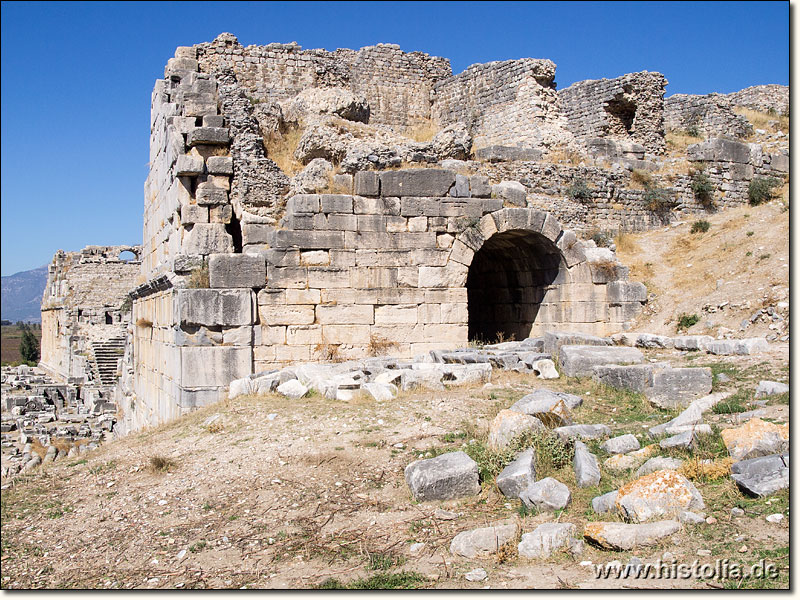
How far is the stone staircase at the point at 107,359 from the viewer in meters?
27.6

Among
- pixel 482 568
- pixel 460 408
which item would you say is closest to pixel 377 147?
pixel 460 408

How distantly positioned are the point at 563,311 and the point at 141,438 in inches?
285

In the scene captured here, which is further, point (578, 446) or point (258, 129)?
point (258, 129)

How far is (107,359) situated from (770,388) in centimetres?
2737

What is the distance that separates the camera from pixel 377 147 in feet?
38.6

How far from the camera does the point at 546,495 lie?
17.3 feet

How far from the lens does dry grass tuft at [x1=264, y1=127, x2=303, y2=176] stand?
41.3ft

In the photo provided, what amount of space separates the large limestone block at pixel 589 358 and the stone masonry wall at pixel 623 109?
950 cm

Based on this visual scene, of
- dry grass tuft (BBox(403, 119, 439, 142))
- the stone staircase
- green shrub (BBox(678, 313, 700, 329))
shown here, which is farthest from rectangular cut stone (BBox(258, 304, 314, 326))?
the stone staircase

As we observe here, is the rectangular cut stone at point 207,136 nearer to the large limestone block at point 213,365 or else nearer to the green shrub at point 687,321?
the large limestone block at point 213,365

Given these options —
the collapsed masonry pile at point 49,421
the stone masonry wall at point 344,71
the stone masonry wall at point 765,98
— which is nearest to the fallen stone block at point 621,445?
the collapsed masonry pile at point 49,421

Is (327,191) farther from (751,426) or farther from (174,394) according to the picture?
(751,426)

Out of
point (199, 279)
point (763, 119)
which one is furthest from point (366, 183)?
point (763, 119)

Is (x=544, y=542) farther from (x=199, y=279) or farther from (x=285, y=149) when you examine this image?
(x=285, y=149)
